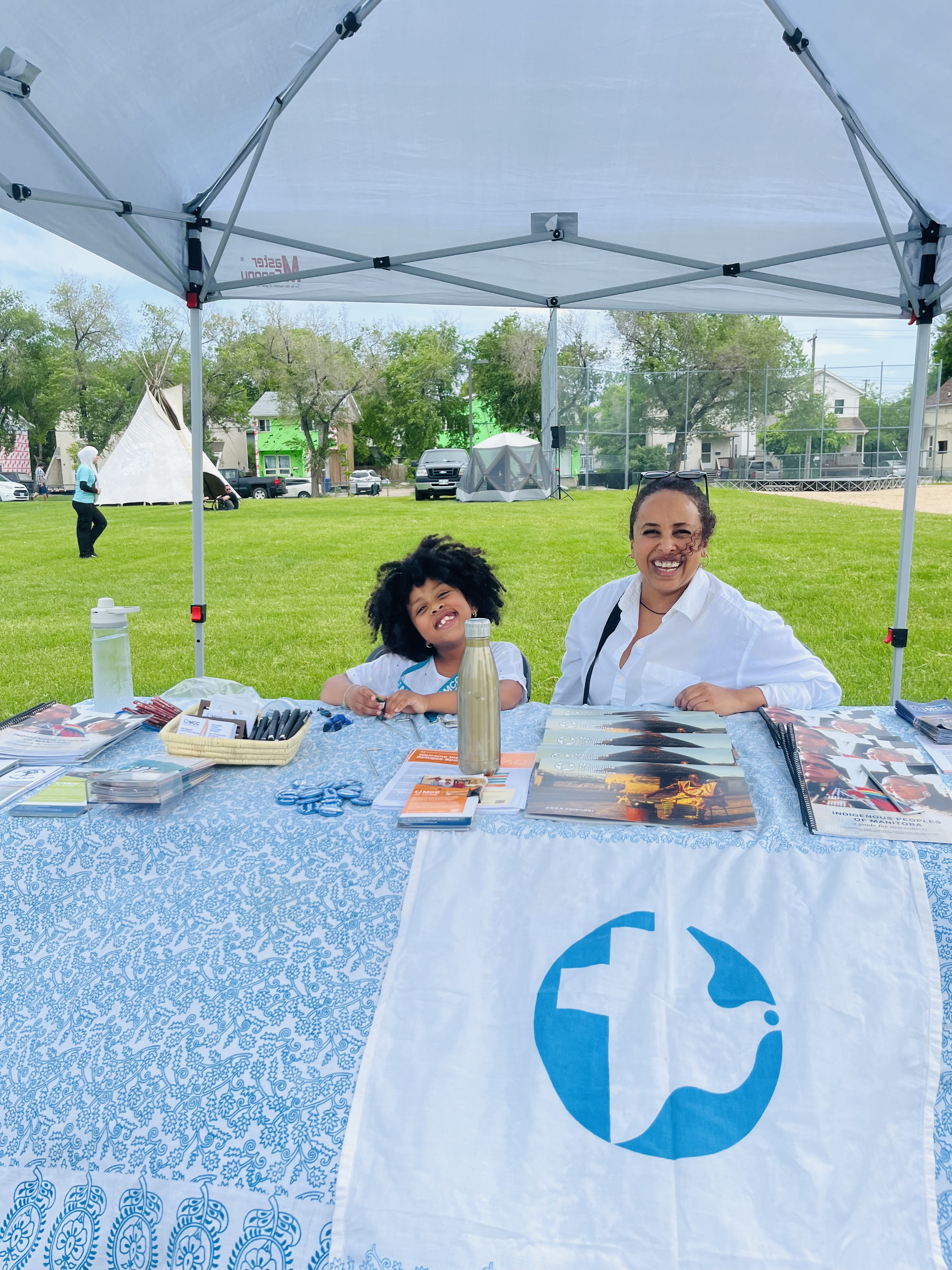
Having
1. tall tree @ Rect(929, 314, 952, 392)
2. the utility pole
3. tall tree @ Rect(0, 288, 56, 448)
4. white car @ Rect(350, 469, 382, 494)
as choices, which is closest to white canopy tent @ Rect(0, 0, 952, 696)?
tall tree @ Rect(929, 314, 952, 392)

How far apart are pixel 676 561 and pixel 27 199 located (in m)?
1.99

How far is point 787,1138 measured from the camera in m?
1.04

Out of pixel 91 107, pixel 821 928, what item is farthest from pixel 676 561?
pixel 91 107

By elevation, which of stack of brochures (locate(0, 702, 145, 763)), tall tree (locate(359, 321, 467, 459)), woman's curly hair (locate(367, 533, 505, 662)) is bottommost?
stack of brochures (locate(0, 702, 145, 763))

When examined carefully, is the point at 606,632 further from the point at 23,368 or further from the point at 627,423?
the point at 23,368

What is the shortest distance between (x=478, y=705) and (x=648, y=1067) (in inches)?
22.9

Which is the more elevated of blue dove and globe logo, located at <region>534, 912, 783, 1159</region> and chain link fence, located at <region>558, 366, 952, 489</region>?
chain link fence, located at <region>558, 366, 952, 489</region>

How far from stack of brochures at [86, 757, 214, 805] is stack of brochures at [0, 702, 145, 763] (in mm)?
204

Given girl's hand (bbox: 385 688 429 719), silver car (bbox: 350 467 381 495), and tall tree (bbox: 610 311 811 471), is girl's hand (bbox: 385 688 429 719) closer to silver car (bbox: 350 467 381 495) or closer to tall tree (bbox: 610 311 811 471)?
tall tree (bbox: 610 311 811 471)

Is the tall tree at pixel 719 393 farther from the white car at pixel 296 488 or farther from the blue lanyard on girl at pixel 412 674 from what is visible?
the white car at pixel 296 488

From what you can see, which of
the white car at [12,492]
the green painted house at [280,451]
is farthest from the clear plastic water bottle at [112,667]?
the green painted house at [280,451]

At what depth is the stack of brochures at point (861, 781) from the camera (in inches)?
50.8

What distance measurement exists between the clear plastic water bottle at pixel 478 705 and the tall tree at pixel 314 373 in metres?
27.2

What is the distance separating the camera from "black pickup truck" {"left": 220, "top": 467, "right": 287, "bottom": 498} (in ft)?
86.7
